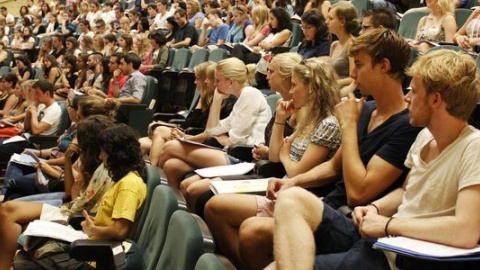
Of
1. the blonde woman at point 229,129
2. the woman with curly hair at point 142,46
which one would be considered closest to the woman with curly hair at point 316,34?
the blonde woman at point 229,129

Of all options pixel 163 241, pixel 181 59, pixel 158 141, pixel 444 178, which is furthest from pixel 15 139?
pixel 444 178

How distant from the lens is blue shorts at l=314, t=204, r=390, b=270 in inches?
61.4

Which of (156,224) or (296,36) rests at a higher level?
(156,224)

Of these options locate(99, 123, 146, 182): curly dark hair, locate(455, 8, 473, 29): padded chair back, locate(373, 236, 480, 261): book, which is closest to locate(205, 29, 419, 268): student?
locate(373, 236, 480, 261): book

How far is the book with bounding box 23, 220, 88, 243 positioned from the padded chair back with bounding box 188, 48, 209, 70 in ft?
10.8

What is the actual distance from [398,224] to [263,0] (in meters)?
4.97

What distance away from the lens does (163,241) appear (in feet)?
6.24

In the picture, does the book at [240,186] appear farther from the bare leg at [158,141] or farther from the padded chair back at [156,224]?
the bare leg at [158,141]

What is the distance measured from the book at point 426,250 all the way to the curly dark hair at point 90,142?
1.57 m

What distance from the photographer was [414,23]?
4234 mm

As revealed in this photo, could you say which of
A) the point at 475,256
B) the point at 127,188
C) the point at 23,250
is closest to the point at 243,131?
the point at 127,188

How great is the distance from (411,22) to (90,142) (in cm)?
249

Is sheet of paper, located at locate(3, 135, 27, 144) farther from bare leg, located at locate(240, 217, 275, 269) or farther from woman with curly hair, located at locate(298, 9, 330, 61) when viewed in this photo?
bare leg, located at locate(240, 217, 275, 269)

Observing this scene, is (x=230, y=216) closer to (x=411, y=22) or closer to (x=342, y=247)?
(x=342, y=247)
